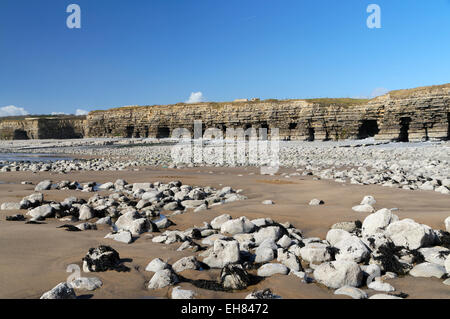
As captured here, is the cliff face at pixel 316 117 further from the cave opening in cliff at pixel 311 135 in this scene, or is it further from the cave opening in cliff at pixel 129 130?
the cave opening in cliff at pixel 129 130

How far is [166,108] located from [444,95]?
37987 mm

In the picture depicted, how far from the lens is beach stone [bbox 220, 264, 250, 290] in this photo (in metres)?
2.56

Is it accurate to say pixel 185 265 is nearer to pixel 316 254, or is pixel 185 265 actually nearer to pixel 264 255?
pixel 264 255

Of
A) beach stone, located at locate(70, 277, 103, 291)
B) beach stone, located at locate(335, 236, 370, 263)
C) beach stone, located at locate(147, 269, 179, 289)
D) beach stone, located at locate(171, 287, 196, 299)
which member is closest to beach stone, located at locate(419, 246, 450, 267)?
beach stone, located at locate(335, 236, 370, 263)

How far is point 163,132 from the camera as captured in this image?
5366 cm

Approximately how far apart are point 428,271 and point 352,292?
33.9 inches

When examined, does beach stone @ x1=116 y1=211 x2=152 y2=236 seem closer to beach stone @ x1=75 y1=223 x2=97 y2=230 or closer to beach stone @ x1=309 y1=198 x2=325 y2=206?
beach stone @ x1=75 y1=223 x2=97 y2=230

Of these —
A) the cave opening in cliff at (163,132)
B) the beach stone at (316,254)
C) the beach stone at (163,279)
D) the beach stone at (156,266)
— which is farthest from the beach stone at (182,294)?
the cave opening in cliff at (163,132)

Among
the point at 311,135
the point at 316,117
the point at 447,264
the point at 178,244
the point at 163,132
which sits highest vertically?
the point at 316,117

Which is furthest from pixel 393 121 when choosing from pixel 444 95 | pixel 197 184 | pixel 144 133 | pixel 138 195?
pixel 144 133

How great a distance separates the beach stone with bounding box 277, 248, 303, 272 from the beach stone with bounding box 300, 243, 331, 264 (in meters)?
0.17

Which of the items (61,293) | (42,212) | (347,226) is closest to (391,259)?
(347,226)
